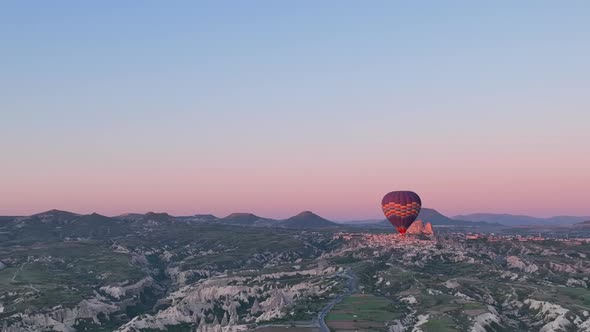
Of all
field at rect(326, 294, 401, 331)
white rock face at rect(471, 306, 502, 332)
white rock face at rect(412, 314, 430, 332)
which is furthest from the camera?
white rock face at rect(471, 306, 502, 332)

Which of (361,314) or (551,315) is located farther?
(551,315)

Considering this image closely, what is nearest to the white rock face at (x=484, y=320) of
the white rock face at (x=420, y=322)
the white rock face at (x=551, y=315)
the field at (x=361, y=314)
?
the white rock face at (x=551, y=315)

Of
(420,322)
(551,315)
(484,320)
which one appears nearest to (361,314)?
(420,322)

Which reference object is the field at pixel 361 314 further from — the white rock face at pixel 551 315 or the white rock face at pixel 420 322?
the white rock face at pixel 551 315

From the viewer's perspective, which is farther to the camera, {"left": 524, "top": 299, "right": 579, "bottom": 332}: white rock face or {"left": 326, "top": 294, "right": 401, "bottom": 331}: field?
{"left": 524, "top": 299, "right": 579, "bottom": 332}: white rock face

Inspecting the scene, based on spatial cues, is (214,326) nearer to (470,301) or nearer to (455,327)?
(455,327)

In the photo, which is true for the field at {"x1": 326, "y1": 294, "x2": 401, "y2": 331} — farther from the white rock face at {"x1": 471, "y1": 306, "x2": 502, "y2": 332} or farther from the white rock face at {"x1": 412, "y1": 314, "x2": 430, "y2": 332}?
the white rock face at {"x1": 471, "y1": 306, "x2": 502, "y2": 332}

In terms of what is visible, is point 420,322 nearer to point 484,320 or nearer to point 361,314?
point 361,314

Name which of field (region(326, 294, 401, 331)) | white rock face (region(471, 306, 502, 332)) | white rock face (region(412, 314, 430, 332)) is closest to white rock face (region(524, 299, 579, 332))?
white rock face (region(471, 306, 502, 332))

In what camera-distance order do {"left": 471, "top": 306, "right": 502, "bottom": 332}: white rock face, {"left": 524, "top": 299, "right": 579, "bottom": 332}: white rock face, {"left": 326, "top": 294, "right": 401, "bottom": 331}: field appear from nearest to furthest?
1. {"left": 326, "top": 294, "right": 401, "bottom": 331}: field
2. {"left": 471, "top": 306, "right": 502, "bottom": 332}: white rock face
3. {"left": 524, "top": 299, "right": 579, "bottom": 332}: white rock face
